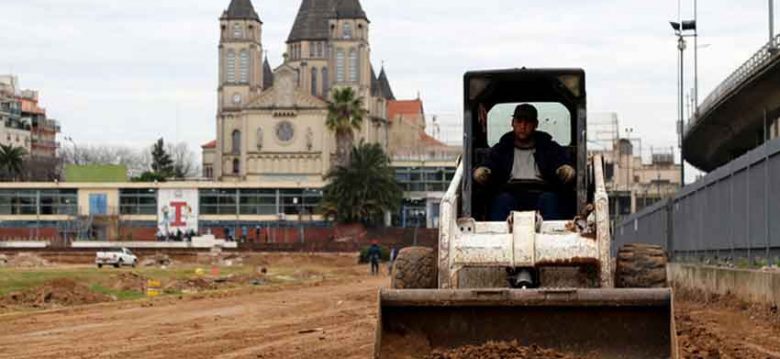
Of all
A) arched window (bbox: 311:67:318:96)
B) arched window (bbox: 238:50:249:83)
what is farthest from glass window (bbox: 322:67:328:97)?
arched window (bbox: 238:50:249:83)

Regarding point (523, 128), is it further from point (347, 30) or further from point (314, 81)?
point (314, 81)

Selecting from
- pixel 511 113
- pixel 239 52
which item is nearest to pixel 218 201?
pixel 239 52

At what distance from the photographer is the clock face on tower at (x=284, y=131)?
16950cm

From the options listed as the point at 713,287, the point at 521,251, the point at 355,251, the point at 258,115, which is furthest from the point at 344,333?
A: the point at 258,115

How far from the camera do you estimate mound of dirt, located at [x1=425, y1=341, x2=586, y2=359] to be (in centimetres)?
1206

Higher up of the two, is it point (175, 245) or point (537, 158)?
point (537, 158)

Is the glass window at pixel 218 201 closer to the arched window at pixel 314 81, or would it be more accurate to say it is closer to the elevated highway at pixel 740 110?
the arched window at pixel 314 81

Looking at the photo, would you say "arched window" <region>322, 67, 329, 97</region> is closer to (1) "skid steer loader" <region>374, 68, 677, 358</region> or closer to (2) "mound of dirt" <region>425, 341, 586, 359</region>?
(1) "skid steer loader" <region>374, 68, 677, 358</region>

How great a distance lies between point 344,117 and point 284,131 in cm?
1660

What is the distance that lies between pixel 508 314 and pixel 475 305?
12.3 inches

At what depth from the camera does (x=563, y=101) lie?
14367 millimetres

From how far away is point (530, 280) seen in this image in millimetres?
12812

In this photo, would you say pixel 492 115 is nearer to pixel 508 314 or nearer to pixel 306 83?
pixel 508 314

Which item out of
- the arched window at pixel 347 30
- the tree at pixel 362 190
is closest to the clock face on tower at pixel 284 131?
the arched window at pixel 347 30
